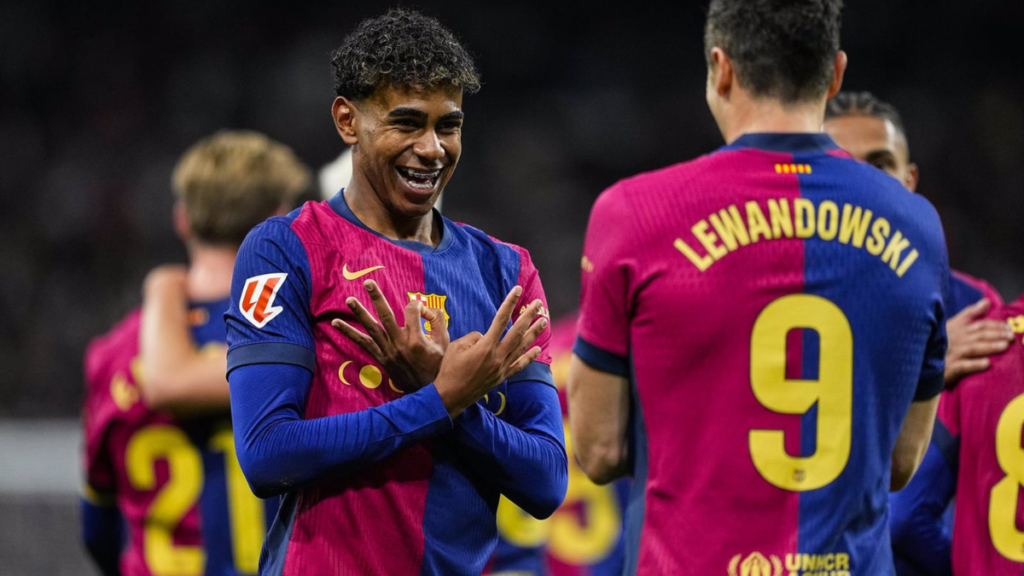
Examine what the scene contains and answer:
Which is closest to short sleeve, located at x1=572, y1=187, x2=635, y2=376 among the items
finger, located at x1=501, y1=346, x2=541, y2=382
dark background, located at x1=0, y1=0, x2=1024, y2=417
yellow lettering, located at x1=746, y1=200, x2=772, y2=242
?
yellow lettering, located at x1=746, y1=200, x2=772, y2=242

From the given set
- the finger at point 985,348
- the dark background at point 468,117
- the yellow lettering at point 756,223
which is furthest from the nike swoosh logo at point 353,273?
the dark background at point 468,117

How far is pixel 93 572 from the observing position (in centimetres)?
774

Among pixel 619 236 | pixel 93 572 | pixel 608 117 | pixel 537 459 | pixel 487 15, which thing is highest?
pixel 487 15

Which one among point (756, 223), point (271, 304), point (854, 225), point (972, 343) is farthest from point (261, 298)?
point (972, 343)

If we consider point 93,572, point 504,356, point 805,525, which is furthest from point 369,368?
point 93,572

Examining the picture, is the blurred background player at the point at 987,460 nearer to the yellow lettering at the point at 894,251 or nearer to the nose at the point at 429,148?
the yellow lettering at the point at 894,251

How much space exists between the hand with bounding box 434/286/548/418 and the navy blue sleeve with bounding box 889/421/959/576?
1.33 m

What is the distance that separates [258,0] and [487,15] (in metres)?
2.47

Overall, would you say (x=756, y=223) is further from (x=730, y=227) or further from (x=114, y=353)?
(x=114, y=353)

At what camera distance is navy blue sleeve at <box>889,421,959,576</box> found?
3.04m

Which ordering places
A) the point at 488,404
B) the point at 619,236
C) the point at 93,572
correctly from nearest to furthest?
the point at 488,404, the point at 619,236, the point at 93,572

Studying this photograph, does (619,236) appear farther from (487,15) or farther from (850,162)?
(487,15)

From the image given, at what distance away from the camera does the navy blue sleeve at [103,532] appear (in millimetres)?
4305

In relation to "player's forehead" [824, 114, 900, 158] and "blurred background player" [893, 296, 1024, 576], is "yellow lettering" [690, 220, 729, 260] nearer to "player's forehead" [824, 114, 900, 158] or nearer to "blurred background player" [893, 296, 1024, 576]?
"blurred background player" [893, 296, 1024, 576]
